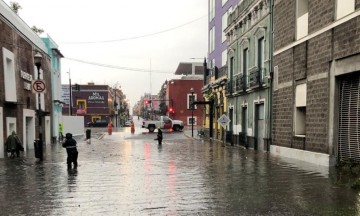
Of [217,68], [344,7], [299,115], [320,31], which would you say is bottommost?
[299,115]

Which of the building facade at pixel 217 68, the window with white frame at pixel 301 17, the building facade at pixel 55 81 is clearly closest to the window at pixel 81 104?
the building facade at pixel 217 68

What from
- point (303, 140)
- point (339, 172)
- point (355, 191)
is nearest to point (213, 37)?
point (303, 140)

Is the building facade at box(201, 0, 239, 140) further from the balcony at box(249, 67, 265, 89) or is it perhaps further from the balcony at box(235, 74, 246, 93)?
the balcony at box(249, 67, 265, 89)

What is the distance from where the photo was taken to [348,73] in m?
12.7

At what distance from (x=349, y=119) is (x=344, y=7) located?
373 cm

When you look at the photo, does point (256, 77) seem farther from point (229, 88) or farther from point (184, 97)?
point (184, 97)

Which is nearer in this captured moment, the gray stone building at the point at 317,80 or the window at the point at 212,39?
the gray stone building at the point at 317,80

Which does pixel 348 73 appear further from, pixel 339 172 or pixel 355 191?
pixel 355 191

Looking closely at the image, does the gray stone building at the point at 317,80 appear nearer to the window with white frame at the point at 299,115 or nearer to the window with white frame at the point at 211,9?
the window with white frame at the point at 299,115

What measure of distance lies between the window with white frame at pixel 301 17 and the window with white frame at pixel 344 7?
8.80 feet

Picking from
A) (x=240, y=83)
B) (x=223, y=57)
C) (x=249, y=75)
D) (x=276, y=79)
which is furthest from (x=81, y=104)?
(x=276, y=79)

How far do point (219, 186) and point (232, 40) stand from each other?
21223mm

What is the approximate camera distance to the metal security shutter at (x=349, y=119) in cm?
1241

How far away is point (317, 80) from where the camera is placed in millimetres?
14609
